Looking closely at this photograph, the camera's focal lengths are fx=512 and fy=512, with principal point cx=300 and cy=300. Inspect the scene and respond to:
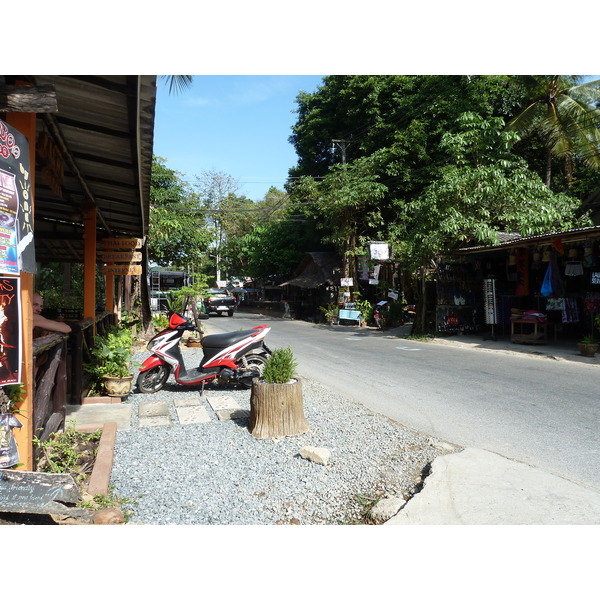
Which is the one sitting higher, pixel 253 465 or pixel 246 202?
pixel 246 202

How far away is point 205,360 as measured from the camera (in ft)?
24.9

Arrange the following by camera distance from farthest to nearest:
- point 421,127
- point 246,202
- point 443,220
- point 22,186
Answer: point 246,202 → point 421,127 → point 443,220 → point 22,186

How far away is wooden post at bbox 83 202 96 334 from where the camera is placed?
7.82m

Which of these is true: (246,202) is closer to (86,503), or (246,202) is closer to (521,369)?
(521,369)

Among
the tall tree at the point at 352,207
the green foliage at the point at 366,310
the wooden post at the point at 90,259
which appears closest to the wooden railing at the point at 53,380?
the wooden post at the point at 90,259

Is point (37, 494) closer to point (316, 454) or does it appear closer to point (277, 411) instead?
point (316, 454)

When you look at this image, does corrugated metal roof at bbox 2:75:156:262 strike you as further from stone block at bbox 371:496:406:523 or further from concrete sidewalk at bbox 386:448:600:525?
concrete sidewalk at bbox 386:448:600:525

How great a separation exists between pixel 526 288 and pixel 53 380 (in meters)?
13.5

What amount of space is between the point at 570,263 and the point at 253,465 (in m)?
11.7

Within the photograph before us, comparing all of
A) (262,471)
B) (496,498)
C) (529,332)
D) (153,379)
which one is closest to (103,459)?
(262,471)

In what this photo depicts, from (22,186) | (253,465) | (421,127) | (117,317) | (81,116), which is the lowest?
(253,465)

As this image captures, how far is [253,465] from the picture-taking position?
171 inches

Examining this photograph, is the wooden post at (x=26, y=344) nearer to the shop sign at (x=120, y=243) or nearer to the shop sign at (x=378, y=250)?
the shop sign at (x=120, y=243)

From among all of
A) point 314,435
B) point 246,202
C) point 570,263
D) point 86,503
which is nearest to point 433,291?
point 570,263
